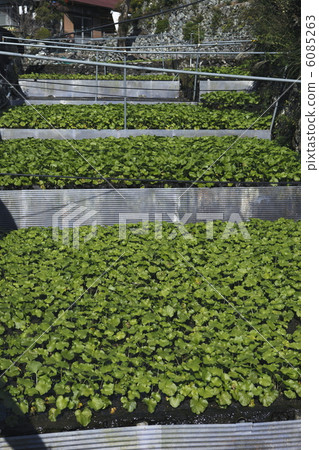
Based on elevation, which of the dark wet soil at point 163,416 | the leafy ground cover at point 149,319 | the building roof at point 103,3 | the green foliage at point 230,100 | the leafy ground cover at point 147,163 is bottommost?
the dark wet soil at point 163,416

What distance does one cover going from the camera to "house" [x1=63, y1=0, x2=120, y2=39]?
3058 cm

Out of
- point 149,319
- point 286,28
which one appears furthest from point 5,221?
point 286,28

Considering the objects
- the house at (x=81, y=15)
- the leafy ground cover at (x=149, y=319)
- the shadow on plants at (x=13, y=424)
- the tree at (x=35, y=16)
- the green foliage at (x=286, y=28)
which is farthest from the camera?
the house at (x=81, y=15)

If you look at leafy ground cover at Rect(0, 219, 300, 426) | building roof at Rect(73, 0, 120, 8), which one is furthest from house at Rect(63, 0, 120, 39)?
leafy ground cover at Rect(0, 219, 300, 426)

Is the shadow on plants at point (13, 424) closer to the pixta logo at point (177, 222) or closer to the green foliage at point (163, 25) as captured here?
the pixta logo at point (177, 222)

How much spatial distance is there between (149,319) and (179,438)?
166cm

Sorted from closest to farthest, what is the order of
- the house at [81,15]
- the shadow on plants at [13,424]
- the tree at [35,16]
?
the shadow on plants at [13,424] → the tree at [35,16] → the house at [81,15]

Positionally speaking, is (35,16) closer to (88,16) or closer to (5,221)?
(88,16)

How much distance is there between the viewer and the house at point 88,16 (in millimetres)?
30578

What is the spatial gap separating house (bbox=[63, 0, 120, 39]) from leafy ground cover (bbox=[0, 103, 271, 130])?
2124 centimetres

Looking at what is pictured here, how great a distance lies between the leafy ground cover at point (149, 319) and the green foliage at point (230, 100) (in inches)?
235

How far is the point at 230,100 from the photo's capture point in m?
12.4

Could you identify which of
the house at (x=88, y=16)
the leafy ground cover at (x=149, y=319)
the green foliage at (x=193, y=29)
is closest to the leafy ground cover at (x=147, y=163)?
the leafy ground cover at (x=149, y=319)

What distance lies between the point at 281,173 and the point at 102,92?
846cm
